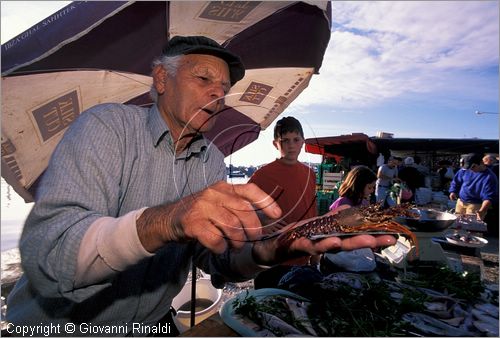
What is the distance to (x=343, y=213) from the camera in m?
2.25

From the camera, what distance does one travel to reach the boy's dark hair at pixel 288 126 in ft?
6.80

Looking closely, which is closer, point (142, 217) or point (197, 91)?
point (142, 217)

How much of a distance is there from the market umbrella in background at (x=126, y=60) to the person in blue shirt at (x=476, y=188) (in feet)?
27.4

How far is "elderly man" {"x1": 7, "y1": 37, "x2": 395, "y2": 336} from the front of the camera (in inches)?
47.7

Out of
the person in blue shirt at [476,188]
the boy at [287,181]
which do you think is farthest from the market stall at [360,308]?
the person in blue shirt at [476,188]

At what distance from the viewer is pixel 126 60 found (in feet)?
10.9

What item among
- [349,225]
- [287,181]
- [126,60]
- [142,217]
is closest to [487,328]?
[349,225]

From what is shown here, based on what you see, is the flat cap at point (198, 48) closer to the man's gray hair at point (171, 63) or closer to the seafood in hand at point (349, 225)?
the man's gray hair at point (171, 63)

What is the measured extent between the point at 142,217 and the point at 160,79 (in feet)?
4.40

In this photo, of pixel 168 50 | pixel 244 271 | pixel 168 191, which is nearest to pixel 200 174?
pixel 168 191

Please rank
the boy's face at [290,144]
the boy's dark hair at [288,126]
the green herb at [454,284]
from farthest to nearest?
1. the green herb at [454,284]
2. the boy's face at [290,144]
3. the boy's dark hair at [288,126]

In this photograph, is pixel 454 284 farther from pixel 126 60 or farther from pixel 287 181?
pixel 126 60


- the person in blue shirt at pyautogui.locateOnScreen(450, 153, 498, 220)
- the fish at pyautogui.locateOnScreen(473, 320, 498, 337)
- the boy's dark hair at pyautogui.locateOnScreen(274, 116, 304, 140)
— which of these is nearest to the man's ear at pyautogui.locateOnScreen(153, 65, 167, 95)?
the boy's dark hair at pyautogui.locateOnScreen(274, 116, 304, 140)

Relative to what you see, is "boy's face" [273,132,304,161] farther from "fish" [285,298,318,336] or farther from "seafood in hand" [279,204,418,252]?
"fish" [285,298,318,336]
